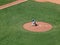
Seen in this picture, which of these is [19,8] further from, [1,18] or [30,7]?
[1,18]

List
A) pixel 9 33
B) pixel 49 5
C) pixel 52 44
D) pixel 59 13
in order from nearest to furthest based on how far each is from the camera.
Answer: pixel 52 44
pixel 9 33
pixel 59 13
pixel 49 5

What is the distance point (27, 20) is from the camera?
20078 millimetres

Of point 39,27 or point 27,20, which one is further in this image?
point 27,20

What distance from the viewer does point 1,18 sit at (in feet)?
66.0

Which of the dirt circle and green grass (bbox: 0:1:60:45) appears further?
the dirt circle

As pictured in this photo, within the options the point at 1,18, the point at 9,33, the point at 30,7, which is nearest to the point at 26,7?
the point at 30,7

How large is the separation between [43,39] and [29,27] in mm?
2834

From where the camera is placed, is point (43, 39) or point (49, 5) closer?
point (43, 39)

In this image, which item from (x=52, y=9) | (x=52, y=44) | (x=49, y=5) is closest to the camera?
(x=52, y=44)

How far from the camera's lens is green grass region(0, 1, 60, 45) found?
50.6 ft

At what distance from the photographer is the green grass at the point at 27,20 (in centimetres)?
1544

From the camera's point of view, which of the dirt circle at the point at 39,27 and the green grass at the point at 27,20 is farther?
the dirt circle at the point at 39,27

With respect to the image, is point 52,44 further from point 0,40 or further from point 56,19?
point 56,19

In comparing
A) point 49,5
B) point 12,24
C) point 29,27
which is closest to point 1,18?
point 12,24
